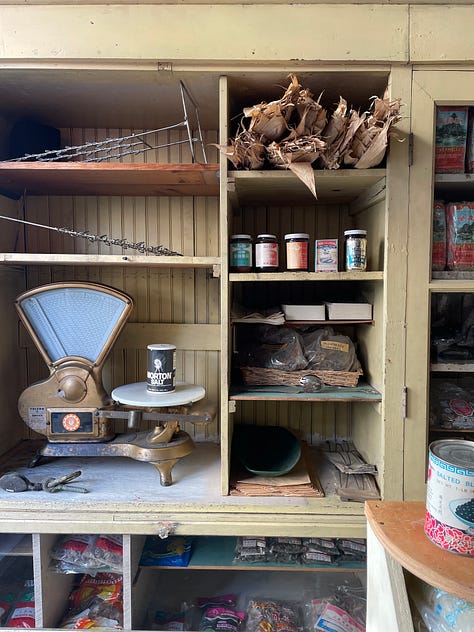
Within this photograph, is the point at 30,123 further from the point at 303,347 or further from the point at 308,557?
the point at 308,557

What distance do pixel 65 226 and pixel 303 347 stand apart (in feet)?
3.72

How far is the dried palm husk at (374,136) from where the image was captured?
1114 mm

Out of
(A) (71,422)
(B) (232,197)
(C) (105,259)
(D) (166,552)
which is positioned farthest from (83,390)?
(B) (232,197)

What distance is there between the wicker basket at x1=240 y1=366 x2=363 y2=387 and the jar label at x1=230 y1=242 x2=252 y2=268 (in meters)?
0.37

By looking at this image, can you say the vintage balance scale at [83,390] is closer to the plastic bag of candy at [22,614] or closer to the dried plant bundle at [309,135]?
the plastic bag of candy at [22,614]

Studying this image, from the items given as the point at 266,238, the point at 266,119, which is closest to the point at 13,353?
the point at 266,238

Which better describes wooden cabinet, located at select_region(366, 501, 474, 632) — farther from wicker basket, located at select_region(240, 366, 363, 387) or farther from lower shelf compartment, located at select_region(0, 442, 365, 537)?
wicker basket, located at select_region(240, 366, 363, 387)

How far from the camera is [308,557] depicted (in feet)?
4.35

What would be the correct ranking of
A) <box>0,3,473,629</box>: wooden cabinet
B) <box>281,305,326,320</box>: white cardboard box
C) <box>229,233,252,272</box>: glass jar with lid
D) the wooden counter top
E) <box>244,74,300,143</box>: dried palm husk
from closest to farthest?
1. the wooden counter top
2. <box>244,74,300,143</box>: dried palm husk
3. <box>0,3,473,629</box>: wooden cabinet
4. <box>229,233,252,272</box>: glass jar with lid
5. <box>281,305,326,320</box>: white cardboard box

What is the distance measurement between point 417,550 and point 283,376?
74 centimetres

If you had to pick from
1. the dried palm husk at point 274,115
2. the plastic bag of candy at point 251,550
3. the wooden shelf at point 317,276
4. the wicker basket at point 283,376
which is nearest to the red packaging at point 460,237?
the wooden shelf at point 317,276

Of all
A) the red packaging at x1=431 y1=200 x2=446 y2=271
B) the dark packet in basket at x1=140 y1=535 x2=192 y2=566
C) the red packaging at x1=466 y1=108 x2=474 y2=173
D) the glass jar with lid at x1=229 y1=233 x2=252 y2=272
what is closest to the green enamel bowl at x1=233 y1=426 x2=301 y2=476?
the dark packet in basket at x1=140 y1=535 x2=192 y2=566

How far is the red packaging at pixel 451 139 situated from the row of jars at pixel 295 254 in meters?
0.33

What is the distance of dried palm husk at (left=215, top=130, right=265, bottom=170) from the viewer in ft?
3.83
